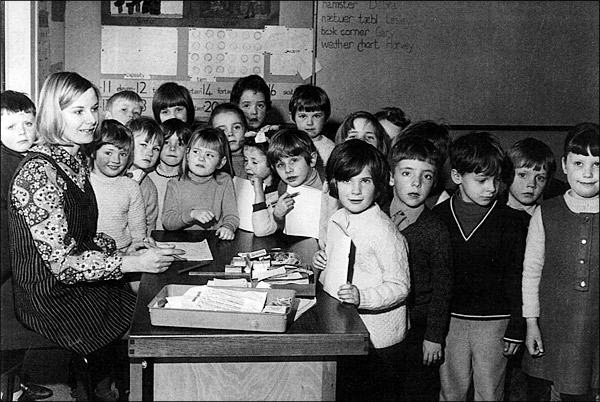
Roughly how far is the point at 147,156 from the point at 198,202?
0.26 m

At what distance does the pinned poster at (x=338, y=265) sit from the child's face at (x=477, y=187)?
1.66 ft

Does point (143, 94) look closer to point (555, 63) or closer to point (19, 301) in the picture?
point (19, 301)

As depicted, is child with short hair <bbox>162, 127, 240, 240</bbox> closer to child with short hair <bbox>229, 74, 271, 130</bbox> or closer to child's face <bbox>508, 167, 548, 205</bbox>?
child with short hair <bbox>229, 74, 271, 130</bbox>

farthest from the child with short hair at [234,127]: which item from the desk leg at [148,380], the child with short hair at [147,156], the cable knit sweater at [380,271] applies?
the desk leg at [148,380]

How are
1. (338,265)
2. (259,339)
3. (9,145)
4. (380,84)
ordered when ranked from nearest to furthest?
(259,339), (338,265), (9,145), (380,84)

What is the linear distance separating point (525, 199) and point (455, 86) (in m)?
0.85

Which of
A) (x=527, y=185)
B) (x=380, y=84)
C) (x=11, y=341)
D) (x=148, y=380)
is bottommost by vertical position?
(x=11, y=341)

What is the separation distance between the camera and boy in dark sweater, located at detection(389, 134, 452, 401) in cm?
189

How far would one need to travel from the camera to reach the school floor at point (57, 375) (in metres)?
2.20

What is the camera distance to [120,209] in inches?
88.9

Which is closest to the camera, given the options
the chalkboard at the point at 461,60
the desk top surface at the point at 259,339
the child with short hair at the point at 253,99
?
the desk top surface at the point at 259,339

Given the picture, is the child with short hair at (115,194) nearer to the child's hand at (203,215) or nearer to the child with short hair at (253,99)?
the child's hand at (203,215)

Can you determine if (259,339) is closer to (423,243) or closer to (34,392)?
(423,243)

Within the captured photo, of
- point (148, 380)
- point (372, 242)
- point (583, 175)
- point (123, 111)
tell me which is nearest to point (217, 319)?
point (148, 380)
